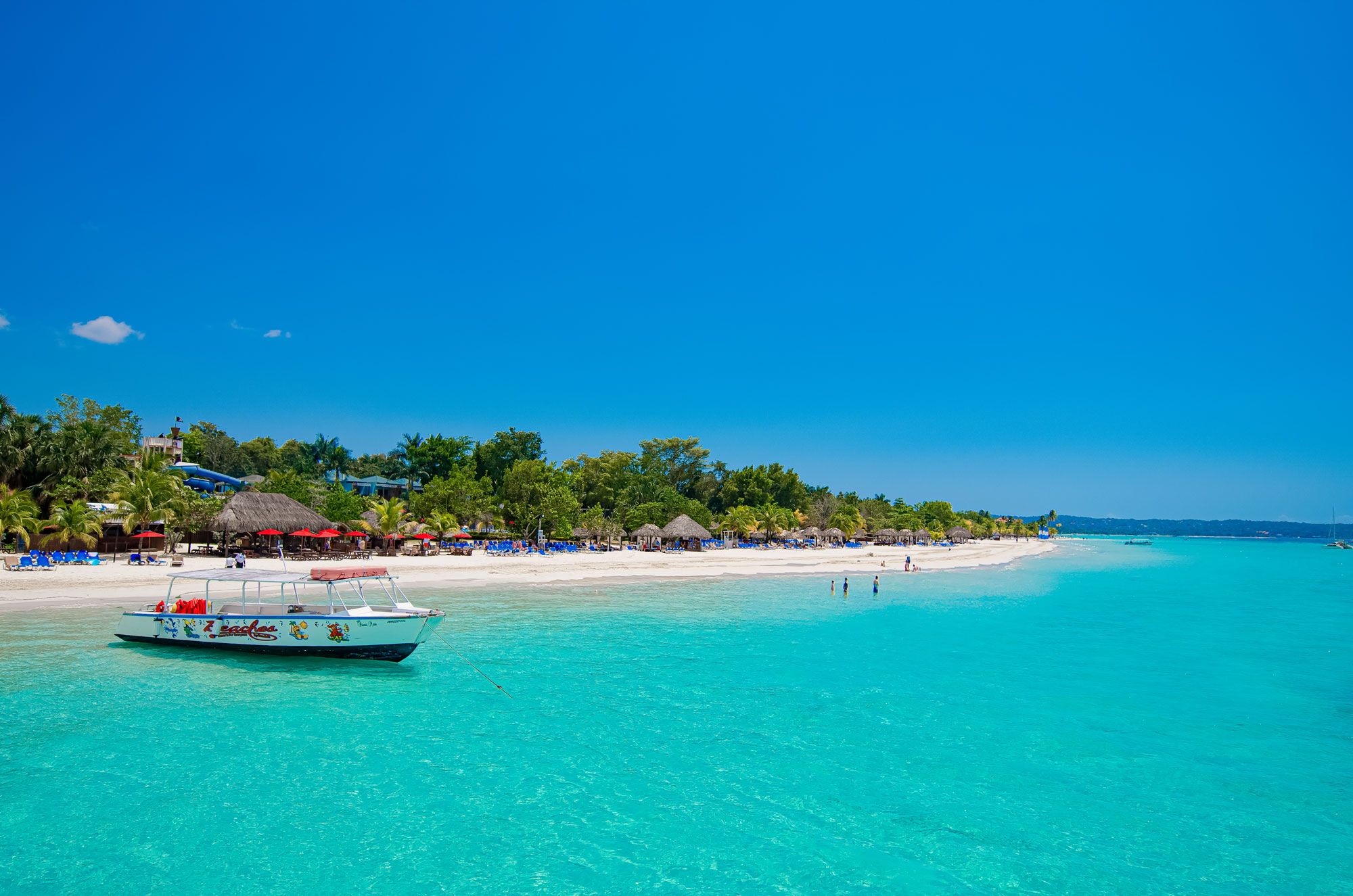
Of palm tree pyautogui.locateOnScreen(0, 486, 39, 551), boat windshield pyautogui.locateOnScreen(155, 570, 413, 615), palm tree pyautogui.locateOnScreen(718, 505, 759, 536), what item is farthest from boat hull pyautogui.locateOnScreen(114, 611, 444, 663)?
palm tree pyautogui.locateOnScreen(718, 505, 759, 536)

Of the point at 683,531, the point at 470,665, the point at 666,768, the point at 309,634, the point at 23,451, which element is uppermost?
the point at 23,451

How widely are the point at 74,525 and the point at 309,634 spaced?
21322 mm

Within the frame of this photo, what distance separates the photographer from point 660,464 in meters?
75.6

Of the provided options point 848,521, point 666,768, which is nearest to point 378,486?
point 848,521

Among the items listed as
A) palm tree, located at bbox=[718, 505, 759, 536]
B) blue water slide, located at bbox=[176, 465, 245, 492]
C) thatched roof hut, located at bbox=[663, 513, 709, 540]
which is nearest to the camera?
blue water slide, located at bbox=[176, 465, 245, 492]

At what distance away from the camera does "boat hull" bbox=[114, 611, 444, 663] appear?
15.7 metres

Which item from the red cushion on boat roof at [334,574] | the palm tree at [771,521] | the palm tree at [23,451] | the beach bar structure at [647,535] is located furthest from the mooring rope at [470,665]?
the palm tree at [771,521]

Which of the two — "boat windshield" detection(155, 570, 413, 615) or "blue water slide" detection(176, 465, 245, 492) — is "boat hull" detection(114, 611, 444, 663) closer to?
"boat windshield" detection(155, 570, 413, 615)

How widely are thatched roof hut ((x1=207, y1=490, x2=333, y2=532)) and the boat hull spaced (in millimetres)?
18868

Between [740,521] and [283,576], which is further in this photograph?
[740,521]

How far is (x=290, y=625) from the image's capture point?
625 inches

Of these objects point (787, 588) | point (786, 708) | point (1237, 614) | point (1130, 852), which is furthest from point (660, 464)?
point (1130, 852)

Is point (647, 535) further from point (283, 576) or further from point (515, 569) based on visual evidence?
point (283, 576)

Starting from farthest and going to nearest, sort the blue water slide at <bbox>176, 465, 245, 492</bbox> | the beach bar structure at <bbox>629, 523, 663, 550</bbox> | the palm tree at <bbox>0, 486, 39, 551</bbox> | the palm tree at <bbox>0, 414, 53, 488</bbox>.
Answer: the beach bar structure at <bbox>629, 523, 663, 550</bbox> → the blue water slide at <bbox>176, 465, 245, 492</bbox> → the palm tree at <bbox>0, 414, 53, 488</bbox> → the palm tree at <bbox>0, 486, 39, 551</bbox>
